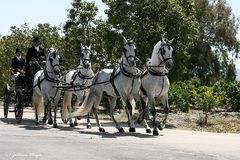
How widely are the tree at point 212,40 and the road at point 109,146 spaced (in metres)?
33.9

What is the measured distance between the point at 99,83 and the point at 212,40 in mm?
34539

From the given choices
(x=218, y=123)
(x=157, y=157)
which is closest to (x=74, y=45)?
(x=218, y=123)

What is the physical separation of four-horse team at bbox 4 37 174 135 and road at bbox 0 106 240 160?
1.25 meters

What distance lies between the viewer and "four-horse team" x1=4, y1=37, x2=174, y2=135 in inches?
616

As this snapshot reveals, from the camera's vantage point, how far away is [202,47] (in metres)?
48.8

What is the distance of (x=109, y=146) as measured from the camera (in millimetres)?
12516

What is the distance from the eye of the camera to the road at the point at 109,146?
36.0ft

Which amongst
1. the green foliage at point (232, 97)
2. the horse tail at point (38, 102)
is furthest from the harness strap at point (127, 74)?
the green foliage at point (232, 97)

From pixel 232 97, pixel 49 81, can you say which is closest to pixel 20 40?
pixel 232 97

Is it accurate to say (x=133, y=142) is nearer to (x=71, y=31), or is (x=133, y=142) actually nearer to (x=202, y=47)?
(x=71, y=31)

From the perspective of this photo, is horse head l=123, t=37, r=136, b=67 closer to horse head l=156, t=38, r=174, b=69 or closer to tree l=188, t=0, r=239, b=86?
horse head l=156, t=38, r=174, b=69

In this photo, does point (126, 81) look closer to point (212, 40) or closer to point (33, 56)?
point (33, 56)

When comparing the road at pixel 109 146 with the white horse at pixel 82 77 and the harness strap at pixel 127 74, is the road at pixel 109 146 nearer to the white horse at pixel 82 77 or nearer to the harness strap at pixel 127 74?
the harness strap at pixel 127 74

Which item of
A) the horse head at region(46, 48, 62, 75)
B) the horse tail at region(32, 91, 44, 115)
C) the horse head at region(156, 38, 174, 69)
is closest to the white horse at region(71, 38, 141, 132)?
the horse head at region(156, 38, 174, 69)
